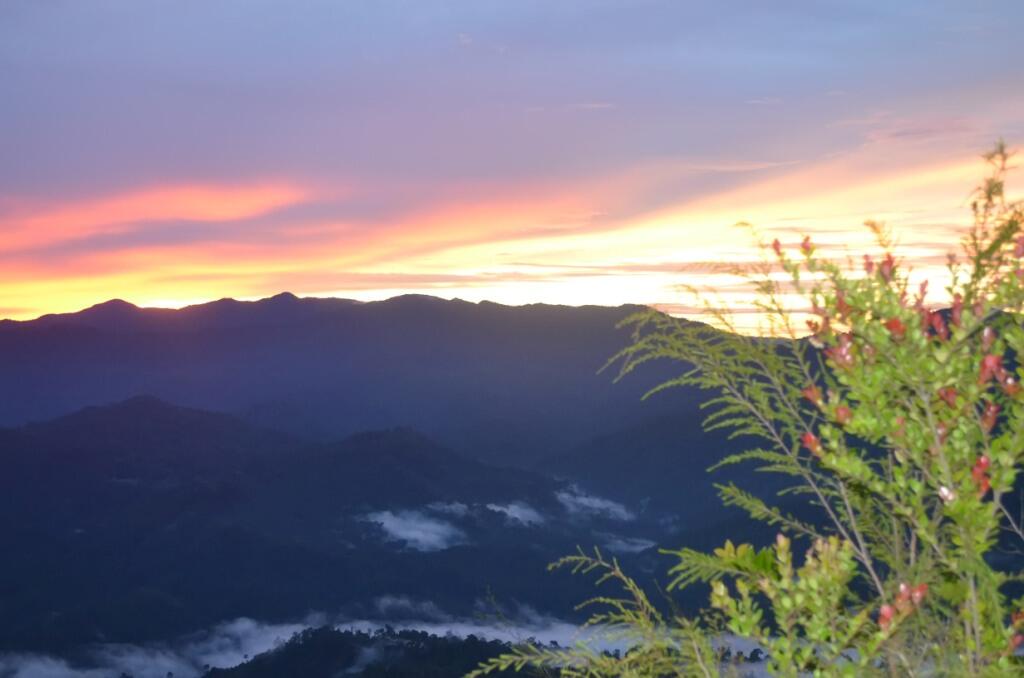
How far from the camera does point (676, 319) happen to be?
590 centimetres

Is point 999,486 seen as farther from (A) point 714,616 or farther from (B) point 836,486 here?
(A) point 714,616

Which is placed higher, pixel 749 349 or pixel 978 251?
pixel 978 251

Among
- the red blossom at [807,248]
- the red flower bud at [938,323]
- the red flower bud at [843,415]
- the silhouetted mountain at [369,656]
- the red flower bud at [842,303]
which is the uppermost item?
the red blossom at [807,248]

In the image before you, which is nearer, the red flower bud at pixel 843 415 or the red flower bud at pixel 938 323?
the red flower bud at pixel 843 415

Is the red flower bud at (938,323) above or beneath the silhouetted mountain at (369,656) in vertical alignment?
above

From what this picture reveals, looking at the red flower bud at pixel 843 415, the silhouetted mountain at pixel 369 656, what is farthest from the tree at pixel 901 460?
the silhouetted mountain at pixel 369 656

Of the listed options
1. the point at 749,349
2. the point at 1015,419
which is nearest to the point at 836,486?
the point at 749,349

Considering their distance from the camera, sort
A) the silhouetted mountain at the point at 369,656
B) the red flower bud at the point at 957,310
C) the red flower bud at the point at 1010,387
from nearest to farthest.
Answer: the red flower bud at the point at 1010,387, the red flower bud at the point at 957,310, the silhouetted mountain at the point at 369,656

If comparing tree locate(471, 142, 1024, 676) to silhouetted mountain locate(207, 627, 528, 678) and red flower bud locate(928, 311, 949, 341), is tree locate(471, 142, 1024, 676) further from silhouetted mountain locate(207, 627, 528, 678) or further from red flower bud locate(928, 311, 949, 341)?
silhouetted mountain locate(207, 627, 528, 678)

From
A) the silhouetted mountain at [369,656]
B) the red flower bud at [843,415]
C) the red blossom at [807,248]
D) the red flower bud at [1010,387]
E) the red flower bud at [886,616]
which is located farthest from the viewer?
the silhouetted mountain at [369,656]

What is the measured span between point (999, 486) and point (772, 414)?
4.76ft

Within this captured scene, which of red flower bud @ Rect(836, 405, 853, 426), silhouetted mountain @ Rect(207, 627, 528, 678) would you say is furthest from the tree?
silhouetted mountain @ Rect(207, 627, 528, 678)

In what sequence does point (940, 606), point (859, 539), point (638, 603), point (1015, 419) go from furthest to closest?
point (638, 603), point (940, 606), point (859, 539), point (1015, 419)

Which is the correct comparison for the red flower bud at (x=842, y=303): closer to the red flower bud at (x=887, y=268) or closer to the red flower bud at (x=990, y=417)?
the red flower bud at (x=887, y=268)
